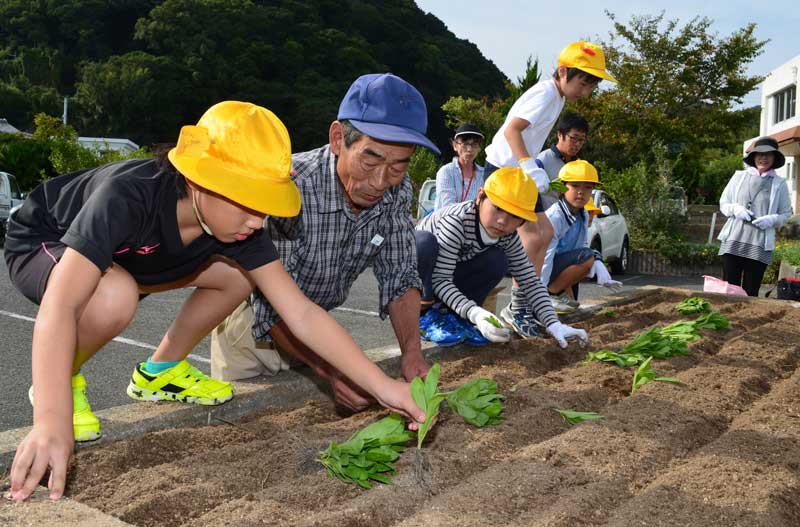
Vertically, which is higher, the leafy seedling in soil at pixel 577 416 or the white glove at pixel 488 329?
the white glove at pixel 488 329

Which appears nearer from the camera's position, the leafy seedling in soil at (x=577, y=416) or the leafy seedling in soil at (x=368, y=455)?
the leafy seedling in soil at (x=368, y=455)

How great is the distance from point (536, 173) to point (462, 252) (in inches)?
31.2

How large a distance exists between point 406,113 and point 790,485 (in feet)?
5.77

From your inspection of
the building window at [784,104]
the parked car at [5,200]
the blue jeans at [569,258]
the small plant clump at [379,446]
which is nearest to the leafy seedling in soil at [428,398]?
the small plant clump at [379,446]

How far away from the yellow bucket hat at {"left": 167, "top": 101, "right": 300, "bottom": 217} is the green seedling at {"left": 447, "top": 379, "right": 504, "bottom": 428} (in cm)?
100

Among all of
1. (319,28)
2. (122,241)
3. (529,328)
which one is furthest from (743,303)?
(319,28)

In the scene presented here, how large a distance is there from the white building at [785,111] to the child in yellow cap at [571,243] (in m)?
22.7

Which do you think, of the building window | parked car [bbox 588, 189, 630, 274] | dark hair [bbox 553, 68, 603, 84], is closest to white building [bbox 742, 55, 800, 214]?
the building window

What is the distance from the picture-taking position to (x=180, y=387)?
2.88 meters

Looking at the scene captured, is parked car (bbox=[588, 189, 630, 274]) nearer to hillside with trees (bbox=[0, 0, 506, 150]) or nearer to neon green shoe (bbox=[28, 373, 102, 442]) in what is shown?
neon green shoe (bbox=[28, 373, 102, 442])

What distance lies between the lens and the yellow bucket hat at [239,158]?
201cm

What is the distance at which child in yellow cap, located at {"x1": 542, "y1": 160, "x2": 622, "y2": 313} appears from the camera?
5590 mm

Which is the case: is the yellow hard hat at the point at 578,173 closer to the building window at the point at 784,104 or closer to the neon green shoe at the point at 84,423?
the neon green shoe at the point at 84,423

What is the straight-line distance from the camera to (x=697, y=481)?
215cm
